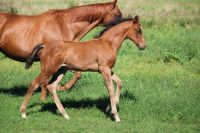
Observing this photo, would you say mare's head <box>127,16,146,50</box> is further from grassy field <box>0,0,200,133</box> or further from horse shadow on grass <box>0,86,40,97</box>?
horse shadow on grass <box>0,86,40,97</box>

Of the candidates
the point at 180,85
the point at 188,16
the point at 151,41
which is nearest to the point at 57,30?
the point at 180,85

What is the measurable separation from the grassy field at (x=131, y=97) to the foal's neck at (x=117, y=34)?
4.88 ft

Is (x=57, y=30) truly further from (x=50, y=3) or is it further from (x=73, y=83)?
(x=50, y=3)

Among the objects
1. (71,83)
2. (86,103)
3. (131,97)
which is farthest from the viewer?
(71,83)

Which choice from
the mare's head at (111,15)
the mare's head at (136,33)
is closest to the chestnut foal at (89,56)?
the mare's head at (136,33)

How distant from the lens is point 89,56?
32.5 ft

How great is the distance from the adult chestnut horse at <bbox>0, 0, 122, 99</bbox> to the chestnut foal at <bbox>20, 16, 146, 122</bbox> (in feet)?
3.30

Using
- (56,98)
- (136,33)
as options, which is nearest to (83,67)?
(56,98)

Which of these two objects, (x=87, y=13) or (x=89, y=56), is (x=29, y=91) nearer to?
(x=89, y=56)

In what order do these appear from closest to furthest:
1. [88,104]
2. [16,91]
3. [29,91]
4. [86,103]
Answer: [29,91] → [88,104] → [86,103] → [16,91]

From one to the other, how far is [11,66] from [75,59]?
5716 millimetres

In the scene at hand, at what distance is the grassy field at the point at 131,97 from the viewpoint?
30.6ft

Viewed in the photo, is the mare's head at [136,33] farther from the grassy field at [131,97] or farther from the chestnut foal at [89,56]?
the grassy field at [131,97]

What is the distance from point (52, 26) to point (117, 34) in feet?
6.23
